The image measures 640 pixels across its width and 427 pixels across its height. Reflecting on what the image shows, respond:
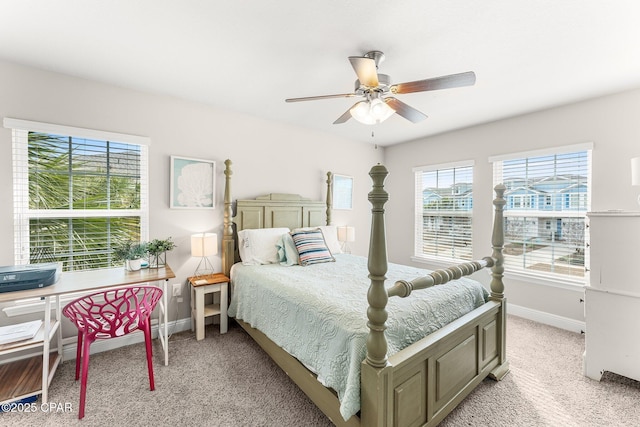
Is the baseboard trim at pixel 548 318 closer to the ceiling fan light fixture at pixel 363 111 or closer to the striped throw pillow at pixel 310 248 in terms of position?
the striped throw pillow at pixel 310 248

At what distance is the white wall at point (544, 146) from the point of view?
2.68 meters

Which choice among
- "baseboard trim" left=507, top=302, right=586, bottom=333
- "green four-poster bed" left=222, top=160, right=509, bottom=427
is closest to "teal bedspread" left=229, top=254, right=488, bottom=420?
"green four-poster bed" left=222, top=160, right=509, bottom=427

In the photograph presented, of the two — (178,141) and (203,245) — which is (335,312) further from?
(178,141)

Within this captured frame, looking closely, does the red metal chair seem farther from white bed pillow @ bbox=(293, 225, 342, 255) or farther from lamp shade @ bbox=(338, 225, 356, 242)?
lamp shade @ bbox=(338, 225, 356, 242)

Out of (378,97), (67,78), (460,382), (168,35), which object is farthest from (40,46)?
(460,382)

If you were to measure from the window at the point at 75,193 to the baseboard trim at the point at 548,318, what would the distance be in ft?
14.8

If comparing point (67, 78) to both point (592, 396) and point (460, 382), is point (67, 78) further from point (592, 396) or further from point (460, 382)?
point (592, 396)

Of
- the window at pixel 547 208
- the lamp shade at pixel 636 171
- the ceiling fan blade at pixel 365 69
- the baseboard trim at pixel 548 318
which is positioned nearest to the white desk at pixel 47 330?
the ceiling fan blade at pixel 365 69

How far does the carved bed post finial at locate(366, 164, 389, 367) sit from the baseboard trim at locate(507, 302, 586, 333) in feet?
9.90

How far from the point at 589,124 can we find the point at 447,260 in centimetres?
231

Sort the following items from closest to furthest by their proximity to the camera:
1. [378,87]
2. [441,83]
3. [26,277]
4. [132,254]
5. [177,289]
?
[441,83] < [26,277] < [378,87] < [132,254] < [177,289]

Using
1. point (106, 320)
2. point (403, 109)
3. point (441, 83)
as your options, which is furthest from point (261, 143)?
point (106, 320)

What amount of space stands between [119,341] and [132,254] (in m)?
0.90

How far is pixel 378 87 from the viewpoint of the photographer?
2.00m
